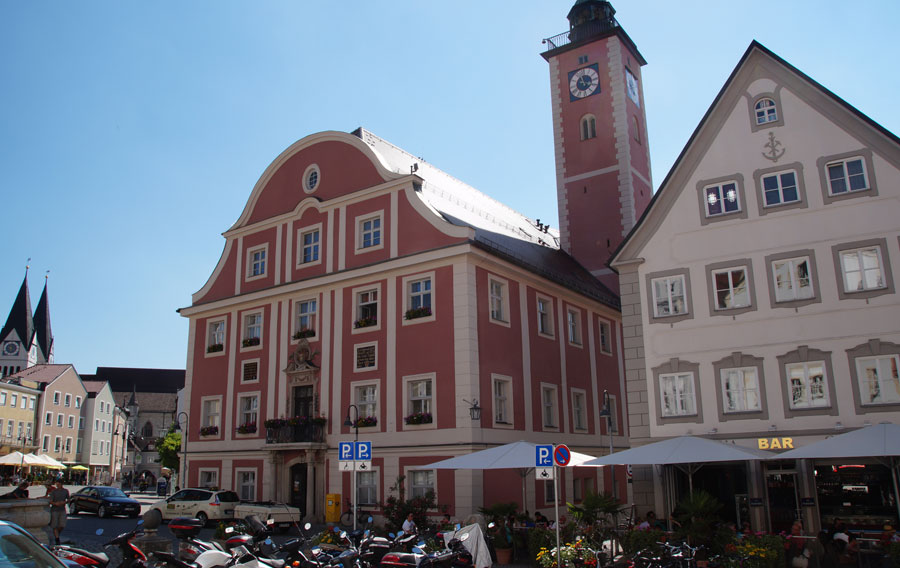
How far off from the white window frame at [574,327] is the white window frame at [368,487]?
Answer: 11.2 m

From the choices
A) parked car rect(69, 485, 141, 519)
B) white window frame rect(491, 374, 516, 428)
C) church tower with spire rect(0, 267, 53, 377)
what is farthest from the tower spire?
white window frame rect(491, 374, 516, 428)

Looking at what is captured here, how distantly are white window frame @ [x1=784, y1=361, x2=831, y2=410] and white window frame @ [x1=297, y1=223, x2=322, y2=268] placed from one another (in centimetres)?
2000

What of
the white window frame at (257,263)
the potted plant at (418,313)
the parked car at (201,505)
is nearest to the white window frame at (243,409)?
the parked car at (201,505)

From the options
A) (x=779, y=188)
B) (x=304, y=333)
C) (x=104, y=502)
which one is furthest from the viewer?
(x=104, y=502)

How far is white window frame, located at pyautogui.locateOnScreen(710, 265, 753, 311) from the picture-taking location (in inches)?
876

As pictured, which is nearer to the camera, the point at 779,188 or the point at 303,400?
the point at 779,188

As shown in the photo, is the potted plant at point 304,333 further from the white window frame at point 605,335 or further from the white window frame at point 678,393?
the white window frame at point 678,393

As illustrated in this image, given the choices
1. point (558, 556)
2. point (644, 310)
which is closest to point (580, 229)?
point (644, 310)

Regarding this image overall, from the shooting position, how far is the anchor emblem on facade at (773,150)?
74.4ft

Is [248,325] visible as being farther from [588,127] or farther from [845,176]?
[845,176]

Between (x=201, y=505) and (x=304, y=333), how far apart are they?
809cm

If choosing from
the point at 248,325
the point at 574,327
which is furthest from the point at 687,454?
the point at 248,325

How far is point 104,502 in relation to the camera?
3431 cm

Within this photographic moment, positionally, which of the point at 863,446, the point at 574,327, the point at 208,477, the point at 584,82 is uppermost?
the point at 584,82
